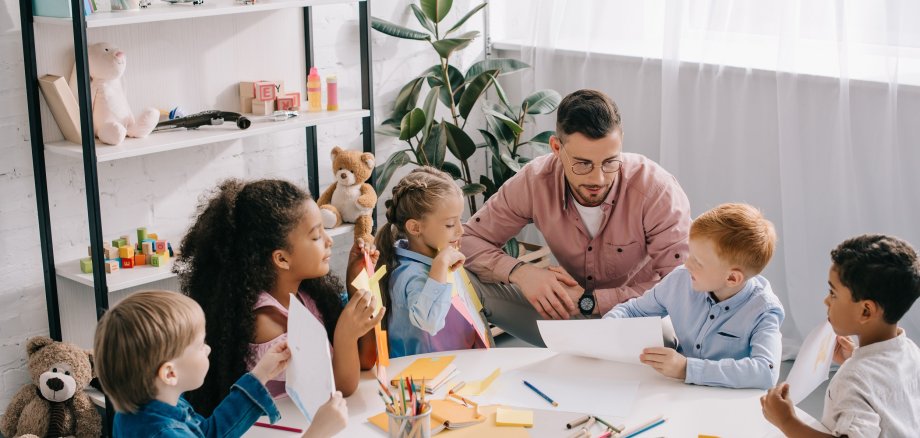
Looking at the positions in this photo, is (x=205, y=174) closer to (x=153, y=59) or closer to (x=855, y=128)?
(x=153, y=59)

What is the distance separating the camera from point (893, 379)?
5.15ft

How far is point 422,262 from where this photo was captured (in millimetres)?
2186

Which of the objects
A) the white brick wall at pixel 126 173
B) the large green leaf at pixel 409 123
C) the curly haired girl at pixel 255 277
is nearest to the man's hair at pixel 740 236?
the curly haired girl at pixel 255 277

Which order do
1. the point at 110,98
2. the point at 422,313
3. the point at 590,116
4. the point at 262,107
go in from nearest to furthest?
1. the point at 422,313
2. the point at 590,116
3. the point at 110,98
4. the point at 262,107

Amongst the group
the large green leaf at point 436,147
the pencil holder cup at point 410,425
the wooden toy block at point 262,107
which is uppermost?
the wooden toy block at point 262,107

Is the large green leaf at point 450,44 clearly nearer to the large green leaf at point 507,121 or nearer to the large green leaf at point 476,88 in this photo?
the large green leaf at point 476,88

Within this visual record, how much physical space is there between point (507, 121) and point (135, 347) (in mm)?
2186

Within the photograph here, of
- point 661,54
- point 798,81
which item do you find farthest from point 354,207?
point 798,81

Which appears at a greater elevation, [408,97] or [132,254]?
[408,97]

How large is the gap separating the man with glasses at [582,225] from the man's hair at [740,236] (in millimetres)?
482

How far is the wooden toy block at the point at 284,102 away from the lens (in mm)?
3113

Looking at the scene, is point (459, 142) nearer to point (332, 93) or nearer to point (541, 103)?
point (541, 103)

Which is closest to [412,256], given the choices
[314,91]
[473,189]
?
[314,91]

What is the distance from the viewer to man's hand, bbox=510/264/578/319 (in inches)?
93.0
